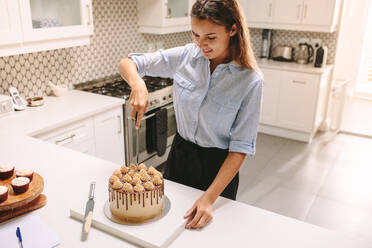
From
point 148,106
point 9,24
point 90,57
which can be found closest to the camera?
point 9,24

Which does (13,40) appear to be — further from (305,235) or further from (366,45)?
(366,45)

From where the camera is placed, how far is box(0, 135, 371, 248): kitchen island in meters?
1.08

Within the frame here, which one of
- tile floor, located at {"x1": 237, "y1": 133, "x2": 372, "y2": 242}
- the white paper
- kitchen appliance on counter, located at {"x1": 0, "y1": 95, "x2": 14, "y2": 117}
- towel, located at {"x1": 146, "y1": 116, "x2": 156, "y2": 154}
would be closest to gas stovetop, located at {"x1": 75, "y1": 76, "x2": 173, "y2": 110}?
towel, located at {"x1": 146, "y1": 116, "x2": 156, "y2": 154}

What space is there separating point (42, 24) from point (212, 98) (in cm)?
151

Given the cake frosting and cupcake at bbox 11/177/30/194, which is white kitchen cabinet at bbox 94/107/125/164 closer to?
cupcake at bbox 11/177/30/194

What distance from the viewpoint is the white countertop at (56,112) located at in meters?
2.15

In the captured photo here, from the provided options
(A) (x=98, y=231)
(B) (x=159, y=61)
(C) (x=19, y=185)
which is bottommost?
(A) (x=98, y=231)

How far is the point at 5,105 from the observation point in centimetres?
230

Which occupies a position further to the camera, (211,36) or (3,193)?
(211,36)

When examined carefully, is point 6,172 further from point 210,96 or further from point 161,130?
point 161,130

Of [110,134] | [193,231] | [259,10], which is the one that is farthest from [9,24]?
[259,10]

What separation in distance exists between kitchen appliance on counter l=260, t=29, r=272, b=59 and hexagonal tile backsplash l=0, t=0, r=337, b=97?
127 centimetres

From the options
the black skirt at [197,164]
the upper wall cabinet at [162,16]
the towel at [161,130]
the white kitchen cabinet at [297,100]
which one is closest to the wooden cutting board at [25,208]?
the black skirt at [197,164]

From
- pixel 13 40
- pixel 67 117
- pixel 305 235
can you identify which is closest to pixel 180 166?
pixel 305 235
